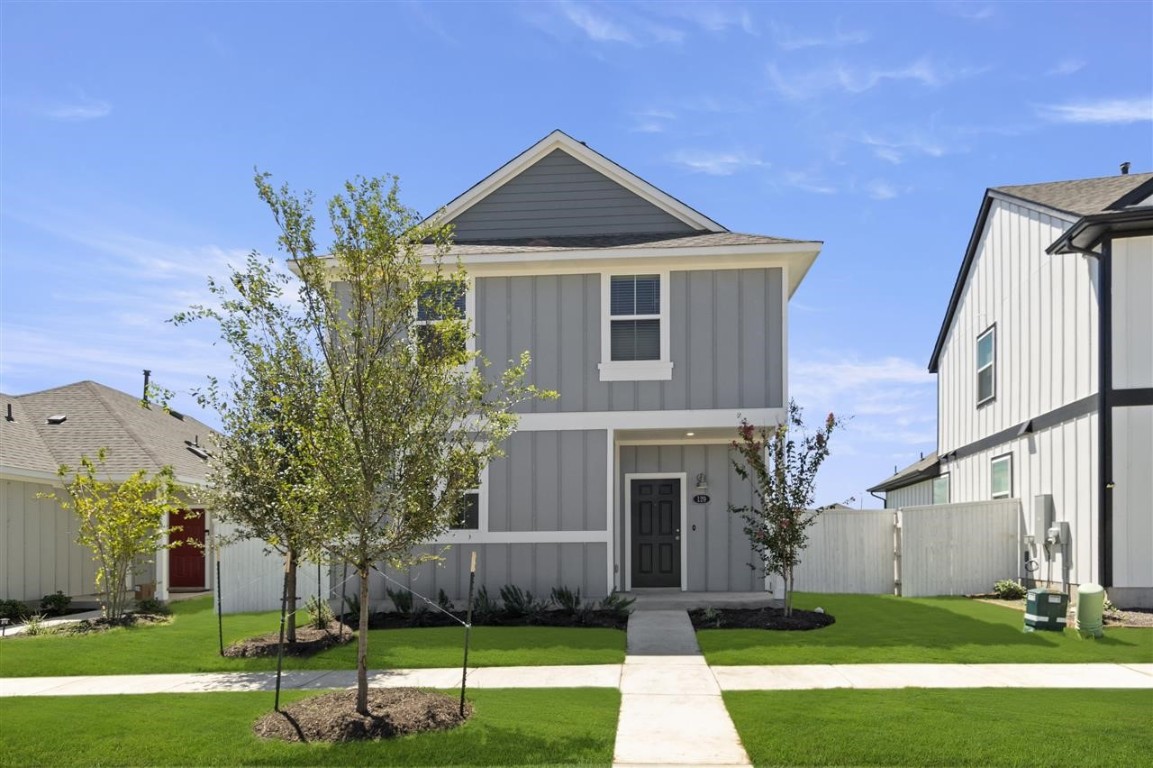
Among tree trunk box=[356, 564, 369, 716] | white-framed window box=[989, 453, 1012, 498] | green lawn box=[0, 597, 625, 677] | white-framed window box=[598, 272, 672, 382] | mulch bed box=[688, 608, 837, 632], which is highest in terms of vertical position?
white-framed window box=[598, 272, 672, 382]

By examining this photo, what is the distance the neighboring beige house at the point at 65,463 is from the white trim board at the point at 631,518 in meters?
7.21

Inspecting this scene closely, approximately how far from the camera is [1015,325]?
18.0 metres

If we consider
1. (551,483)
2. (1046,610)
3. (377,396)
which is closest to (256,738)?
(377,396)

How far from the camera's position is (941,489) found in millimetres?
24391

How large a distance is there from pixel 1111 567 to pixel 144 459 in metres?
18.1

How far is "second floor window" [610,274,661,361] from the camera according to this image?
15055 millimetres

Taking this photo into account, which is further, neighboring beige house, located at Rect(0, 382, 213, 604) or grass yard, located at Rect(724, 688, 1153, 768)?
neighboring beige house, located at Rect(0, 382, 213, 604)

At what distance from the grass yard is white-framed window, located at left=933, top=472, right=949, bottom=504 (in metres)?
15.2

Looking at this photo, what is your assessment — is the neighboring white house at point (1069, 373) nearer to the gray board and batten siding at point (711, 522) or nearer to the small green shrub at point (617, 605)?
the gray board and batten siding at point (711, 522)

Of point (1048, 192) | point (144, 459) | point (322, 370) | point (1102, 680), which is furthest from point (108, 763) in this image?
point (1048, 192)

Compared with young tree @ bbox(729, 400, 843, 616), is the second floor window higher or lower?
higher

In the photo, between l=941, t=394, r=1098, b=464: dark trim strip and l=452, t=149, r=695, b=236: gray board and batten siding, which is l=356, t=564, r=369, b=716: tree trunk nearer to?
l=452, t=149, r=695, b=236: gray board and batten siding

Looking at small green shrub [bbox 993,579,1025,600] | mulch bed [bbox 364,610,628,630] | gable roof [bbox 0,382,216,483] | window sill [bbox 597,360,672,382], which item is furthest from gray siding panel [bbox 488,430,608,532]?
small green shrub [bbox 993,579,1025,600]

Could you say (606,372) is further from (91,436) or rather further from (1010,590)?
(91,436)
